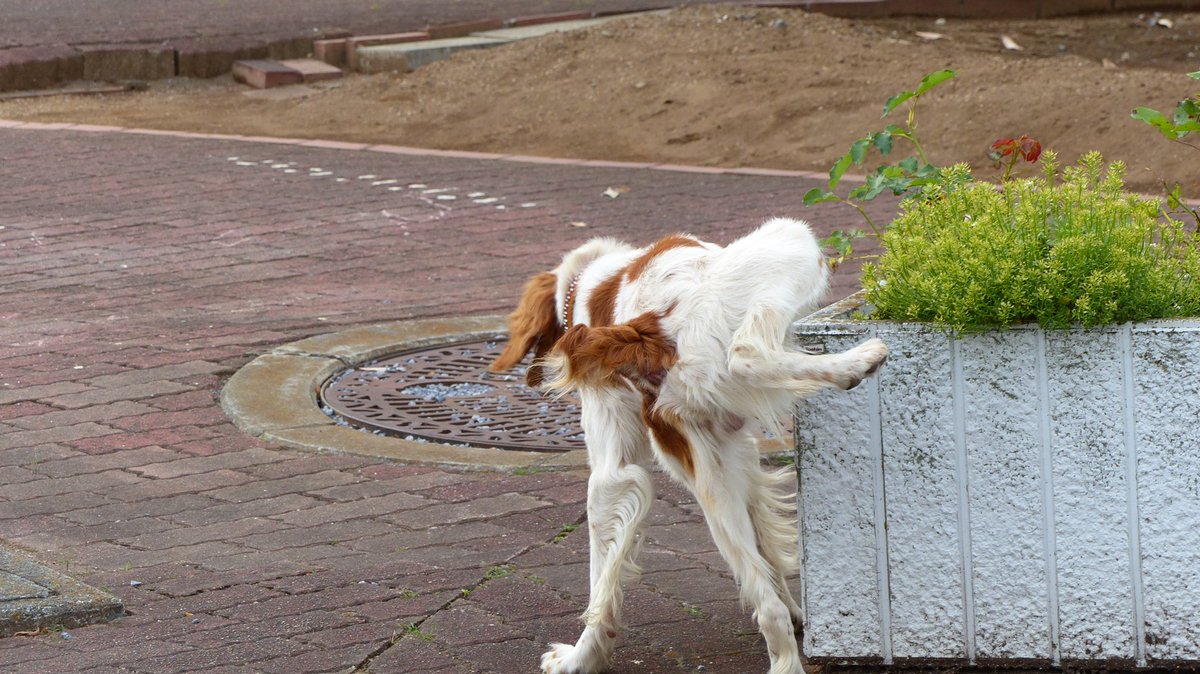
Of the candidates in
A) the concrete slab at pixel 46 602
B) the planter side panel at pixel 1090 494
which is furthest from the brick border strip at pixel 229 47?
the planter side panel at pixel 1090 494

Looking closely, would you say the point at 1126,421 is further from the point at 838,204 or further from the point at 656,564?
the point at 838,204

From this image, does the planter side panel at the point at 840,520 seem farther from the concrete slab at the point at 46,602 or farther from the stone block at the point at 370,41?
the stone block at the point at 370,41

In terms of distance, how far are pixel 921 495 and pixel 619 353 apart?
2.51ft

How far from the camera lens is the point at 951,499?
11.3ft

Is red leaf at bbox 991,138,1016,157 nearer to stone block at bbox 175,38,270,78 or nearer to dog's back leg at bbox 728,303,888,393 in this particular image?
dog's back leg at bbox 728,303,888,393

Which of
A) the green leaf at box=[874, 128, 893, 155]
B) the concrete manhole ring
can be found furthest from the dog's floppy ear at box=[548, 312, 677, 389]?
the concrete manhole ring

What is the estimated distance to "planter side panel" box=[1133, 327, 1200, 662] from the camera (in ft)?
10.8

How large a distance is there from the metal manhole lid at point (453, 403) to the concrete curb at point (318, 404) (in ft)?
0.26

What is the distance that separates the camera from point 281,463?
17.4ft

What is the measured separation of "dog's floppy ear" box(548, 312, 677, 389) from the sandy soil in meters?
7.66

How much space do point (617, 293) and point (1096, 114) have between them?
8.79 m

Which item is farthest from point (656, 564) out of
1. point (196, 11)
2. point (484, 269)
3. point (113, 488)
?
point (196, 11)

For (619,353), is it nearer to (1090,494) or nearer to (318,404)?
(1090,494)

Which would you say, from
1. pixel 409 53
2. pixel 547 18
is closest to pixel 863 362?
pixel 409 53
